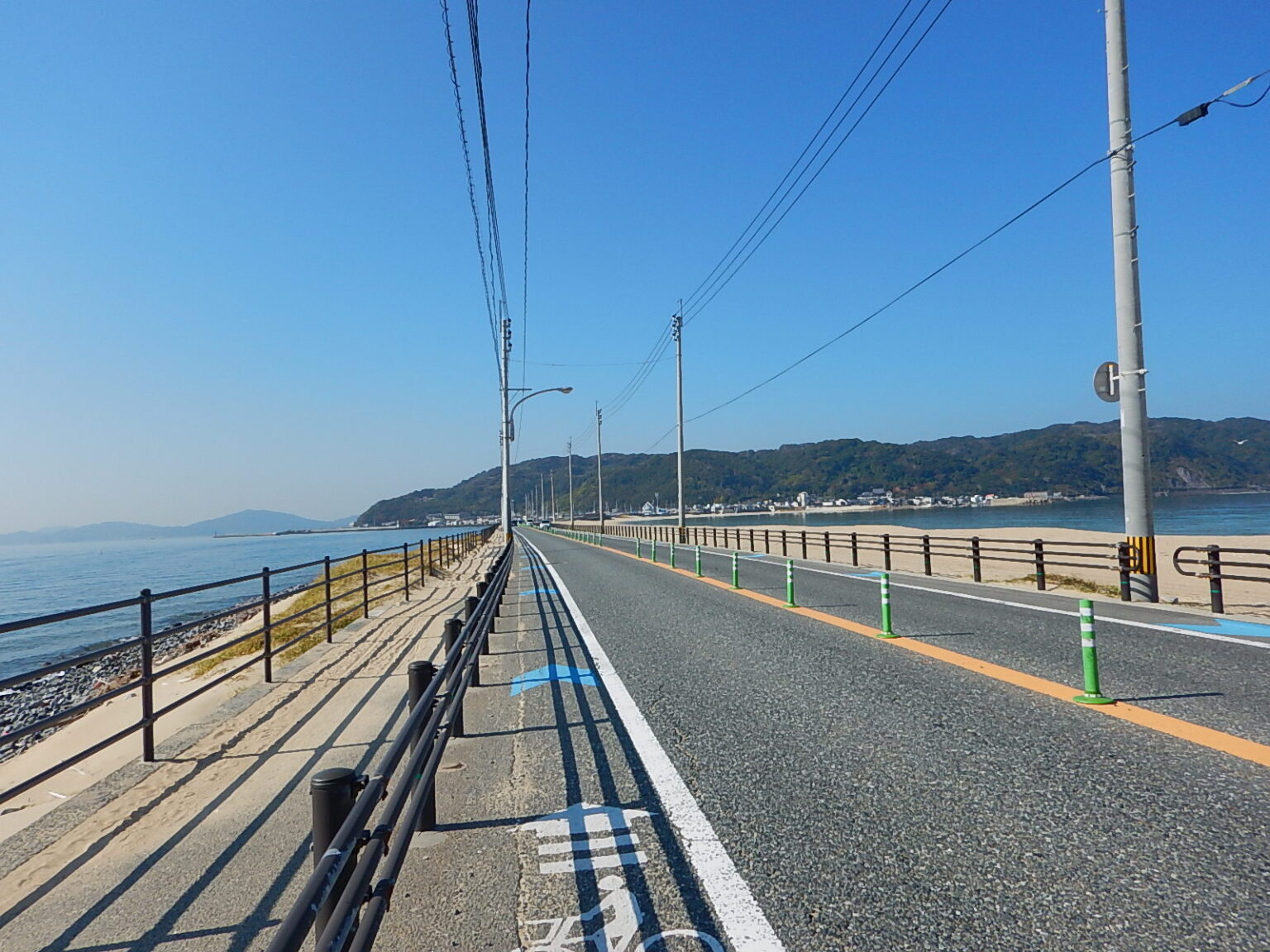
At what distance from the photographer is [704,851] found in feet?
11.7

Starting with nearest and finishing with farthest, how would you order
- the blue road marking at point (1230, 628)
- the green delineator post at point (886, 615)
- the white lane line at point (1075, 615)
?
1. the white lane line at point (1075, 615)
2. the blue road marking at point (1230, 628)
3. the green delineator post at point (886, 615)

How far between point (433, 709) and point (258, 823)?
132cm

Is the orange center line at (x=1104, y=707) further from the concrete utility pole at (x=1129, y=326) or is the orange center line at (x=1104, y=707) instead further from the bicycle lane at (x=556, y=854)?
the concrete utility pole at (x=1129, y=326)

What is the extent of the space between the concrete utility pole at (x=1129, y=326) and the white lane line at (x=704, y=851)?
1093cm

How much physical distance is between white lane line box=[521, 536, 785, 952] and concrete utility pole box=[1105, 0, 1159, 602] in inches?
430

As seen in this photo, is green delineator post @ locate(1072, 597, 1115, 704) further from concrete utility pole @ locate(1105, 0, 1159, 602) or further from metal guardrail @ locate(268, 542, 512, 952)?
concrete utility pole @ locate(1105, 0, 1159, 602)

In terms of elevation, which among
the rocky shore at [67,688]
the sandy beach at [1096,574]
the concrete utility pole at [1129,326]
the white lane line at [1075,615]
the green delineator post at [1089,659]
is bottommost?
the rocky shore at [67,688]

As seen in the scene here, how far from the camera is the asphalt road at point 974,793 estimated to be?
2.94 meters

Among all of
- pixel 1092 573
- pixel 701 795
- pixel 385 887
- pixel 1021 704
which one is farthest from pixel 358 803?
pixel 1092 573

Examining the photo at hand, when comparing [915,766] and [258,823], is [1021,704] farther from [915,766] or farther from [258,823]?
[258,823]

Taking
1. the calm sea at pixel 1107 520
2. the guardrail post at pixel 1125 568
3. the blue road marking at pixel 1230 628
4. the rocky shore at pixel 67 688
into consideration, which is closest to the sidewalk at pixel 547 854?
the rocky shore at pixel 67 688

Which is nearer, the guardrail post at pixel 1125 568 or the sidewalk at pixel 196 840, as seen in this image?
the sidewalk at pixel 196 840

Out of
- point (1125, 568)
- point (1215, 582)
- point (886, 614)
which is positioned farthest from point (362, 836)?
point (1125, 568)

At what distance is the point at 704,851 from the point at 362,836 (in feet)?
6.10
